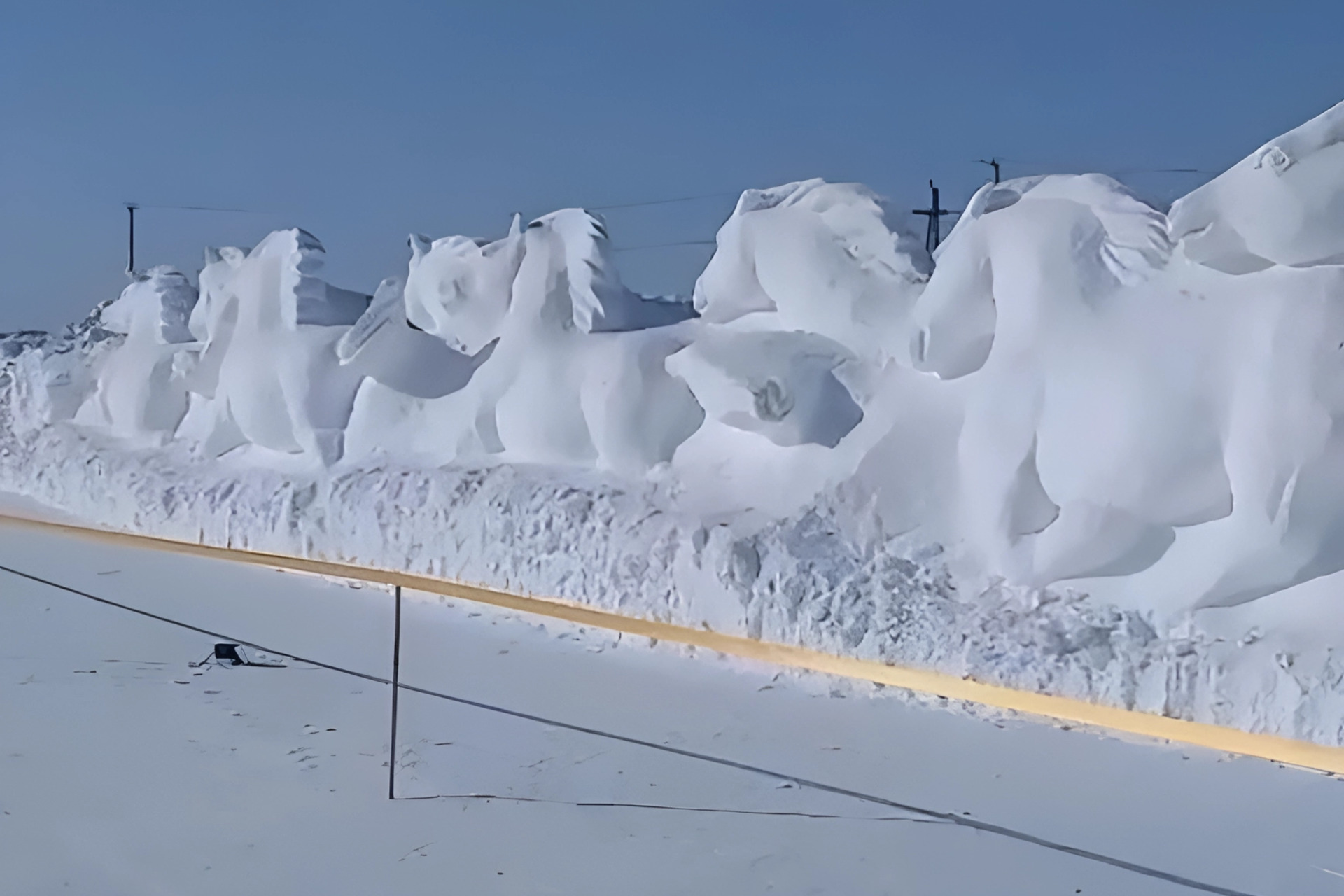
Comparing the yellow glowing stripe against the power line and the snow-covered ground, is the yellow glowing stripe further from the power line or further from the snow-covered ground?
the power line

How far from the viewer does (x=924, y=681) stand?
3.89 meters

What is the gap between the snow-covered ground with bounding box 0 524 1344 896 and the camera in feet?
8.48

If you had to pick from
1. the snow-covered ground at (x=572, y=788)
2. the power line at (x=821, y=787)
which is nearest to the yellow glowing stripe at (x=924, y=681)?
the snow-covered ground at (x=572, y=788)

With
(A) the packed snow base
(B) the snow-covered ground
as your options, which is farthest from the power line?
(A) the packed snow base

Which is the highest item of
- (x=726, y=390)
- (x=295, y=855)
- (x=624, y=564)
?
(x=726, y=390)

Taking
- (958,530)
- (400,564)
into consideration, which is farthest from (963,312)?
(400,564)

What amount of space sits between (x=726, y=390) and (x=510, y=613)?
1.46m

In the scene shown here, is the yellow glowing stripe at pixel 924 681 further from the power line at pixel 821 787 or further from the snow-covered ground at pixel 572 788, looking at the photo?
the power line at pixel 821 787

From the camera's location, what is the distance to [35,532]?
774 cm

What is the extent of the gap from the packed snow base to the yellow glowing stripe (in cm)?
16

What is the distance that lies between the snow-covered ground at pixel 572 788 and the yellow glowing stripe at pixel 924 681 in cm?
7

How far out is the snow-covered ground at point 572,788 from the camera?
8.48 feet

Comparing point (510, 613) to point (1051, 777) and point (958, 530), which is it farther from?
point (1051, 777)

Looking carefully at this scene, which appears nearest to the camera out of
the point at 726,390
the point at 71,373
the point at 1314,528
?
the point at 1314,528
